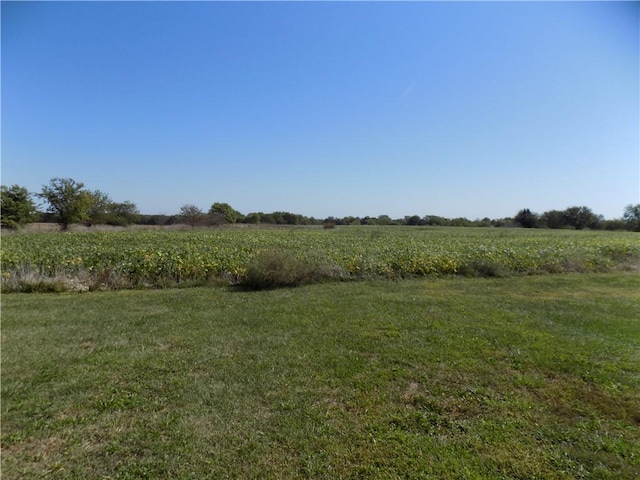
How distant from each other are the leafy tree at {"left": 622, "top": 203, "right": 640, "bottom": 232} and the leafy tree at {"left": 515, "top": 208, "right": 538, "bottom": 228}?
15.9 m

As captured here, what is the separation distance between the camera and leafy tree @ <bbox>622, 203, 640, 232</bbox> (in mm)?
63441

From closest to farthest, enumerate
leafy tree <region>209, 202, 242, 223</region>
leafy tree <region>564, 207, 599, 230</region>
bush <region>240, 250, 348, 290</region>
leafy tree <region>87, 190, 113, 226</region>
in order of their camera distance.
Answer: bush <region>240, 250, 348, 290</region>, leafy tree <region>87, 190, 113, 226</region>, leafy tree <region>564, 207, 599, 230</region>, leafy tree <region>209, 202, 242, 223</region>

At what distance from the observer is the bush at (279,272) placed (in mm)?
10016

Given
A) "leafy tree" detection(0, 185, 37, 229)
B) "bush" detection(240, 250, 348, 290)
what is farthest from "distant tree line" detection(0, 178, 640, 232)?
"bush" detection(240, 250, 348, 290)

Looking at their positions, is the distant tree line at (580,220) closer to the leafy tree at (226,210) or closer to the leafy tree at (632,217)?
the leafy tree at (632,217)

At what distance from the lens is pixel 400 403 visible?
11.8ft

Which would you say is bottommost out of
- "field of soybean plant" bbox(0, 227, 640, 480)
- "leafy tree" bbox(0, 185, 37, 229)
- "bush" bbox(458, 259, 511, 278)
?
"field of soybean plant" bbox(0, 227, 640, 480)

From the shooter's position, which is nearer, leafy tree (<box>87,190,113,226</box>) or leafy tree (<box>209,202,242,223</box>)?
leafy tree (<box>87,190,113,226</box>)

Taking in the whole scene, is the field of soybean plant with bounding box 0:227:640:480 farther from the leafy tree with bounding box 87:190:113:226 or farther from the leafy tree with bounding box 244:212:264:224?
the leafy tree with bounding box 244:212:264:224

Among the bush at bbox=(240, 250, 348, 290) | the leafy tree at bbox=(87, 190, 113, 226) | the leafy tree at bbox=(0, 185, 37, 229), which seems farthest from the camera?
the leafy tree at bbox=(87, 190, 113, 226)

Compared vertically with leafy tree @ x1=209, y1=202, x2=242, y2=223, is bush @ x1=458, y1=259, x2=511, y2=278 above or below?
below

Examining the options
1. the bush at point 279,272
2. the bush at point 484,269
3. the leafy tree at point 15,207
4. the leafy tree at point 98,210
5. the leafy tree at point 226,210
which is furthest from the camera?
the leafy tree at point 226,210

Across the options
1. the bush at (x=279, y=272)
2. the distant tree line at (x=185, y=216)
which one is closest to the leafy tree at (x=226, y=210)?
the distant tree line at (x=185, y=216)

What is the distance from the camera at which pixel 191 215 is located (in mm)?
62406
